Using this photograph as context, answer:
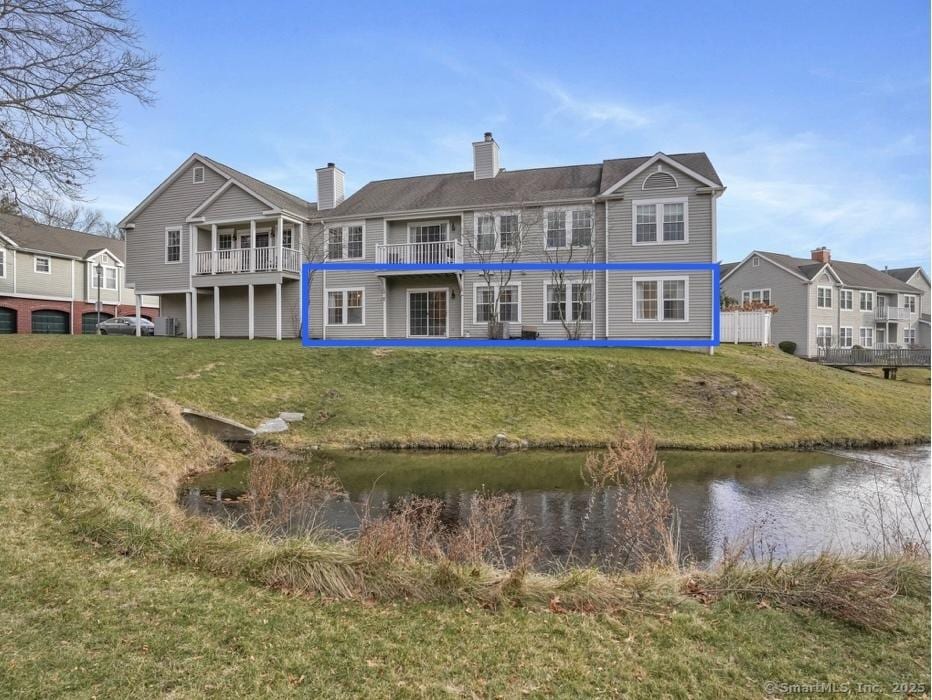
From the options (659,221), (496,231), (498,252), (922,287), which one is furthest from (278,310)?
(922,287)

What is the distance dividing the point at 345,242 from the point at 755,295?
31.2 metres

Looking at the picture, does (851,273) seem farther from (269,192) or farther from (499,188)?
(269,192)

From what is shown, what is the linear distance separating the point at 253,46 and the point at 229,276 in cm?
1305

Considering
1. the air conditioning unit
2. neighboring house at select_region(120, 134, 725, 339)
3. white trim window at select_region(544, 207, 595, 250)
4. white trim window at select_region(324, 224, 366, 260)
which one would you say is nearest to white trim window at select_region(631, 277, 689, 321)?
neighboring house at select_region(120, 134, 725, 339)

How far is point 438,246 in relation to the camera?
24188 mm

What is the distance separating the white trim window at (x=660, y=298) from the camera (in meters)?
21.8

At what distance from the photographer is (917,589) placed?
505 centimetres

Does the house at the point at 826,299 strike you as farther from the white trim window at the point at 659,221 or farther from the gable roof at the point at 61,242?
the gable roof at the point at 61,242

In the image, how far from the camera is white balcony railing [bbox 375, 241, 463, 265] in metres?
23.8

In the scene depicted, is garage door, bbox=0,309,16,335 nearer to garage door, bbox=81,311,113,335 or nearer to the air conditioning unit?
garage door, bbox=81,311,113,335

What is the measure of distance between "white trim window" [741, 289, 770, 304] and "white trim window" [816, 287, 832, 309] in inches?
121

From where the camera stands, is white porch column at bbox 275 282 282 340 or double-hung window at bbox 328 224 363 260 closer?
white porch column at bbox 275 282 282 340

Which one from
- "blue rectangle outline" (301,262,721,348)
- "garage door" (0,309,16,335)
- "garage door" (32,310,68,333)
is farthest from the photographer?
"garage door" (32,310,68,333)

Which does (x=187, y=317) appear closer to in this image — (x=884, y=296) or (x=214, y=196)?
(x=214, y=196)
